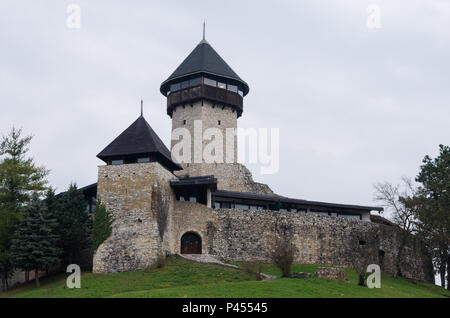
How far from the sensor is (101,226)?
33.5 m

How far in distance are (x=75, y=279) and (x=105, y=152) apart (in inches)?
340

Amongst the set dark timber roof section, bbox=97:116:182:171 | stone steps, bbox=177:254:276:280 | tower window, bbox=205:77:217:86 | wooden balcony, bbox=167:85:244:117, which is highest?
tower window, bbox=205:77:217:86

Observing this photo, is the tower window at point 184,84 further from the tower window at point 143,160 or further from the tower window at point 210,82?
the tower window at point 143,160

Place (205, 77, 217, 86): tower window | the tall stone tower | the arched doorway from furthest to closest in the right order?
(205, 77, 217, 86): tower window < the tall stone tower < the arched doorway

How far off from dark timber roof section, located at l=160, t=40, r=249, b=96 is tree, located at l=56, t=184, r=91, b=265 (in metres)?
17.9

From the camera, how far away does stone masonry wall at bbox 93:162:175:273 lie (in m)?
33.1

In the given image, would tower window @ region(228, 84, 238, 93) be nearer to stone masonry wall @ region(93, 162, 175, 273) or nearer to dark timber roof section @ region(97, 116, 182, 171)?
dark timber roof section @ region(97, 116, 182, 171)

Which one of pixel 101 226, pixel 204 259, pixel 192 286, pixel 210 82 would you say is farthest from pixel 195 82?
pixel 192 286

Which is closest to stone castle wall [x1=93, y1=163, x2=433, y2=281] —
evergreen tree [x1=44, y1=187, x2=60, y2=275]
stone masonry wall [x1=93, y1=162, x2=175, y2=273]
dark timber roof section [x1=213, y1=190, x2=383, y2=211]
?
stone masonry wall [x1=93, y1=162, x2=175, y2=273]

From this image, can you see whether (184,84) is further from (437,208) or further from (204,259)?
(437,208)
